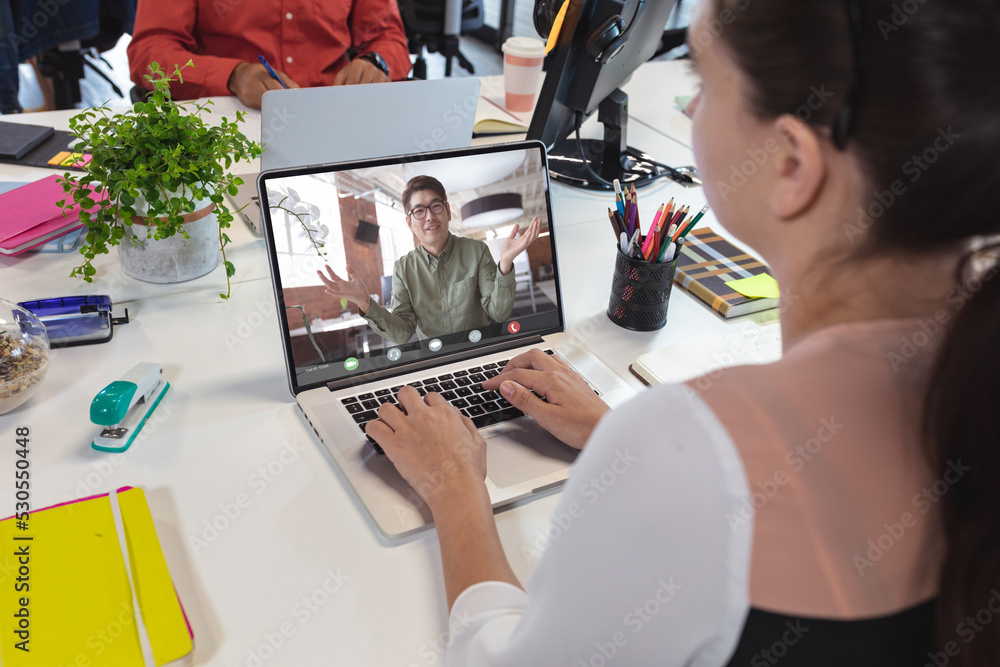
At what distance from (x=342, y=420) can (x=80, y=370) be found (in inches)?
14.2

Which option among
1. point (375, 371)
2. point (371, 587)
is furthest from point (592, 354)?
point (371, 587)

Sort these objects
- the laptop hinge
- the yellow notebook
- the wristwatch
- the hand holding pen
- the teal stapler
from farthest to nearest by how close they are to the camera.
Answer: the wristwatch
the hand holding pen
the laptop hinge
the teal stapler
the yellow notebook

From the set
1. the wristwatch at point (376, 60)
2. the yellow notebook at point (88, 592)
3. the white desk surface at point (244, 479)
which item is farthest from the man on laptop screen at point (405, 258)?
the wristwatch at point (376, 60)

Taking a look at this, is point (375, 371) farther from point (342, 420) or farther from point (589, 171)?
point (589, 171)

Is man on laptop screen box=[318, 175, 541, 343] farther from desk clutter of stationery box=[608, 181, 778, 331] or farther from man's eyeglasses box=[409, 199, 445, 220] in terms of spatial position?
desk clutter of stationery box=[608, 181, 778, 331]

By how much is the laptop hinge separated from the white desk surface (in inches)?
3.0

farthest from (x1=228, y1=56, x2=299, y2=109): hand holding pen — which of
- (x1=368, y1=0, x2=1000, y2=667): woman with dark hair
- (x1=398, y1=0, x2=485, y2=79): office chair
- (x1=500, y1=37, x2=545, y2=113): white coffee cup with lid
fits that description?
(x1=398, y1=0, x2=485, y2=79): office chair

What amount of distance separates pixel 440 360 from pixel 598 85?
639 mm

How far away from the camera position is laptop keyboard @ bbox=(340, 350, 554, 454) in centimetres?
90

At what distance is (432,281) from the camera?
98 centimetres

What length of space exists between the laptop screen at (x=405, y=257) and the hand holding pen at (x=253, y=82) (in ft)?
2.60

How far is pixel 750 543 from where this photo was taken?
1.43 ft

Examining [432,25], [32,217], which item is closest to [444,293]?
[32,217]

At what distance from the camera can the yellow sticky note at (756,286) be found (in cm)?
121
